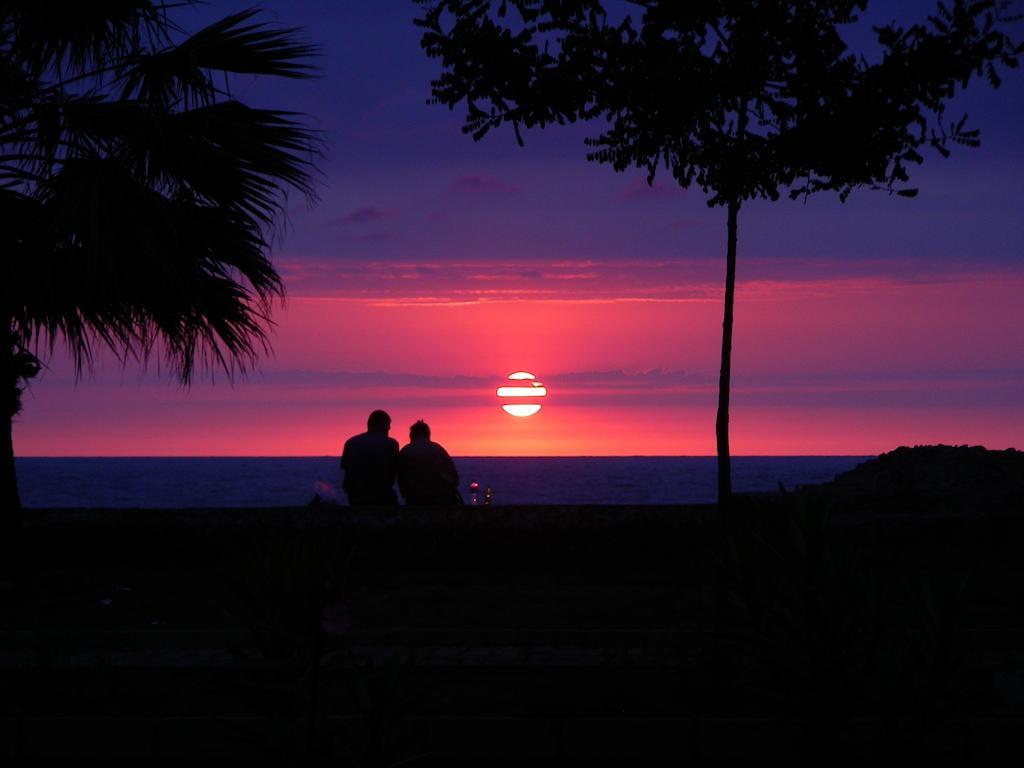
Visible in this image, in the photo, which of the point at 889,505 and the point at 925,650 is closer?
the point at 925,650

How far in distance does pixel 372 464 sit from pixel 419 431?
2.02 feet

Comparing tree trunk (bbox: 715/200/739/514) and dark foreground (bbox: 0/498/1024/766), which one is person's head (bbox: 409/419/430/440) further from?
tree trunk (bbox: 715/200/739/514)

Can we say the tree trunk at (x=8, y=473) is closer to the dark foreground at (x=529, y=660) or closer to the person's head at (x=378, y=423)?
the dark foreground at (x=529, y=660)

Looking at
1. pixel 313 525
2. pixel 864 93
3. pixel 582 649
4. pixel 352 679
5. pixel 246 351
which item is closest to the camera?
pixel 352 679

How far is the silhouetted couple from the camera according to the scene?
43.8 ft

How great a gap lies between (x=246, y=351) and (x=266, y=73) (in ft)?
8.61

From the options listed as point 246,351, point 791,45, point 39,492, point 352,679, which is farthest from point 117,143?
point 39,492

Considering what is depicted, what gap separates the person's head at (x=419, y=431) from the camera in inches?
527

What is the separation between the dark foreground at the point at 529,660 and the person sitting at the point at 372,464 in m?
1.47

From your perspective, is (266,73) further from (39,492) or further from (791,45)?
(39,492)

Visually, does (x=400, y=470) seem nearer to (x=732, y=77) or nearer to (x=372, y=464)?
(x=372, y=464)

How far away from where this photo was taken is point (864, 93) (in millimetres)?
8828

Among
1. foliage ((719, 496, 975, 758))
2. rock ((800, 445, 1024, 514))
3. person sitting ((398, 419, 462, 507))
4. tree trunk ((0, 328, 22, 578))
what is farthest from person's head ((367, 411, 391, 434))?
foliage ((719, 496, 975, 758))

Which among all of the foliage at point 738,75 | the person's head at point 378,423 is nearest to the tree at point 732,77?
the foliage at point 738,75
